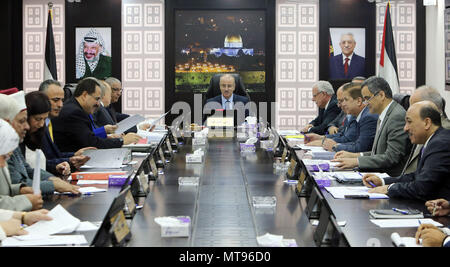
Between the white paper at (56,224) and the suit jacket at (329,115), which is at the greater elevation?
the suit jacket at (329,115)

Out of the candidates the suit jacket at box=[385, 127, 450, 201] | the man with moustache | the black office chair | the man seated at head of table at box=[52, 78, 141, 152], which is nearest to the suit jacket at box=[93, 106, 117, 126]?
the man seated at head of table at box=[52, 78, 141, 152]

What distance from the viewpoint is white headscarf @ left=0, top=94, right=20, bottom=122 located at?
3.15 meters

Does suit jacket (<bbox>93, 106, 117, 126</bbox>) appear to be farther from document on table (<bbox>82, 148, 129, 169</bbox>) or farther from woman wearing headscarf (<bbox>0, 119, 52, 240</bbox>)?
woman wearing headscarf (<bbox>0, 119, 52, 240</bbox>)

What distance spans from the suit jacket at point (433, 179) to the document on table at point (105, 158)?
1.93 metres

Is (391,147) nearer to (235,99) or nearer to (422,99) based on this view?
(422,99)

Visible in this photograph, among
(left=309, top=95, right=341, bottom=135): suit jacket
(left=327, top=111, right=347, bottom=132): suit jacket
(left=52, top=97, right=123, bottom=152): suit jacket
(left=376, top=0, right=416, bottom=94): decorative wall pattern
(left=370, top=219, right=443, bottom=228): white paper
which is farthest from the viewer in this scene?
(left=376, top=0, right=416, bottom=94): decorative wall pattern

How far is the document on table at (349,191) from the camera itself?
342 centimetres

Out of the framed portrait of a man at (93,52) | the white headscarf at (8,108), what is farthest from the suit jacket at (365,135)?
the framed portrait of a man at (93,52)

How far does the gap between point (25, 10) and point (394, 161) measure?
7930 millimetres

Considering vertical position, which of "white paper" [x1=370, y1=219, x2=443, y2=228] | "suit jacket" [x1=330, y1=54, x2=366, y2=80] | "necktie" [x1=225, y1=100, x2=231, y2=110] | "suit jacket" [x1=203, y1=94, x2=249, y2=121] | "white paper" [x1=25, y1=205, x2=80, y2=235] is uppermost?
"suit jacket" [x1=330, y1=54, x2=366, y2=80]

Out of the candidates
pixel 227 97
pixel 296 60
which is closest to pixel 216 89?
pixel 227 97

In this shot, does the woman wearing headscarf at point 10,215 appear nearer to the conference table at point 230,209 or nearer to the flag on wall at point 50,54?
the conference table at point 230,209
